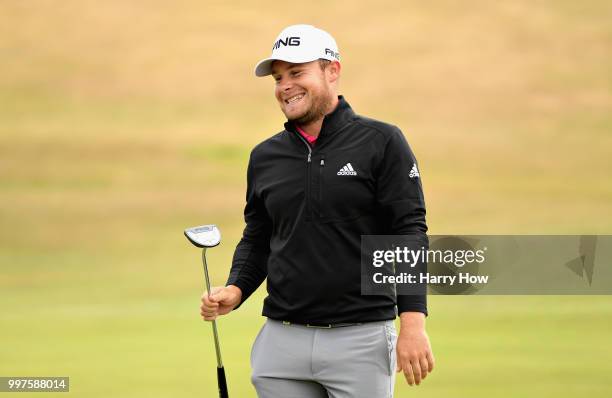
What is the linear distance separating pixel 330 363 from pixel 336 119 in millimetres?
791

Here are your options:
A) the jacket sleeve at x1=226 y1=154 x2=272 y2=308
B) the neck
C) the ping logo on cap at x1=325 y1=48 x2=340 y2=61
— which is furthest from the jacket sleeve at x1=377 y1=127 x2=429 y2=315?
the jacket sleeve at x1=226 y1=154 x2=272 y2=308

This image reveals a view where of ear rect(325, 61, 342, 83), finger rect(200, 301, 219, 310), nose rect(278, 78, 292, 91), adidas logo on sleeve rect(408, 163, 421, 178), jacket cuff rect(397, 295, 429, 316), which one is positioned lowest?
jacket cuff rect(397, 295, 429, 316)

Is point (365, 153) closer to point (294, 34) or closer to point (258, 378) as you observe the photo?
point (294, 34)

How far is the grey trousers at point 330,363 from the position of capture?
364 centimetres

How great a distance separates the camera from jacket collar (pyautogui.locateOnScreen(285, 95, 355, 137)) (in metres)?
3.77

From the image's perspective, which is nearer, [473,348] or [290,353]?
[290,353]

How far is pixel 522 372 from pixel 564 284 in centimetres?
640

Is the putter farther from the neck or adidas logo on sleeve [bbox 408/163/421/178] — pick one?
adidas logo on sleeve [bbox 408/163/421/178]

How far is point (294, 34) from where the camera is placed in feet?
12.5

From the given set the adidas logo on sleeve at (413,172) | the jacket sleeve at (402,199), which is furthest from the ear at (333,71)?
the adidas logo on sleeve at (413,172)

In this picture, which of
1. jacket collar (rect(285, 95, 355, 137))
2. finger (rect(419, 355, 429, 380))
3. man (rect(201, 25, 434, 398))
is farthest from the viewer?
jacket collar (rect(285, 95, 355, 137))

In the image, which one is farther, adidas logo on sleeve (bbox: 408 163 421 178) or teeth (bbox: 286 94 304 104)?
teeth (bbox: 286 94 304 104)

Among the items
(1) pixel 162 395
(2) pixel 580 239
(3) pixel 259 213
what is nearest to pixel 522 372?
(1) pixel 162 395

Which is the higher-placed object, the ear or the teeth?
the ear
